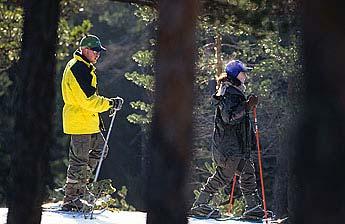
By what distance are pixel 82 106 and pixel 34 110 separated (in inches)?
133

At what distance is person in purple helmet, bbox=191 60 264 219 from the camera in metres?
9.12

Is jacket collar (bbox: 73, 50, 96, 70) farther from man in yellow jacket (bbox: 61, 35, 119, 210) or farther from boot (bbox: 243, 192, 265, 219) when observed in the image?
boot (bbox: 243, 192, 265, 219)

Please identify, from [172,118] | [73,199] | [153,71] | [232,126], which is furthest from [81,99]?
[172,118]

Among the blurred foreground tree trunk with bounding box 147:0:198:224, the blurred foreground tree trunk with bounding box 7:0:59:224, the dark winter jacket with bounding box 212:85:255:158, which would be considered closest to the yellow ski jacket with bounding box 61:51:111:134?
the dark winter jacket with bounding box 212:85:255:158

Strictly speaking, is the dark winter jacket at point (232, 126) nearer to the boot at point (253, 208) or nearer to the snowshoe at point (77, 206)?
the boot at point (253, 208)

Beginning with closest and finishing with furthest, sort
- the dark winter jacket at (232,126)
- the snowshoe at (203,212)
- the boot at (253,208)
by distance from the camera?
the dark winter jacket at (232,126) → the snowshoe at (203,212) → the boot at (253,208)

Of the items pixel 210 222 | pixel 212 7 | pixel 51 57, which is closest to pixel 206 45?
pixel 210 222

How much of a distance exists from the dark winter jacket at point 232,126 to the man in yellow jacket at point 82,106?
1.01m

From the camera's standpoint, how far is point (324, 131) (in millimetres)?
3801

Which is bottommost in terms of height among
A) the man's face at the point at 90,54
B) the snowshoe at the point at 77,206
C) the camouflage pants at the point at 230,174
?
the snowshoe at the point at 77,206

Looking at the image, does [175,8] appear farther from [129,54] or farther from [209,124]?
[129,54]

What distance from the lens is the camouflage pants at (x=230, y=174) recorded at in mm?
9406

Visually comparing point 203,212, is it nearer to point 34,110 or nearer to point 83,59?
point 83,59

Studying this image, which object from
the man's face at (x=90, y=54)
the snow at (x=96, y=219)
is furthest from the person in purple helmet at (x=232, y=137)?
the man's face at (x=90, y=54)
